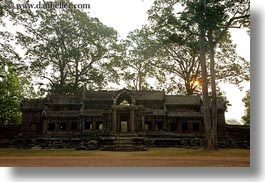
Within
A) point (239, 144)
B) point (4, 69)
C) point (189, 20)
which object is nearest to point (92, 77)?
point (4, 69)

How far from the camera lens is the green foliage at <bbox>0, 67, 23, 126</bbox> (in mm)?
9559

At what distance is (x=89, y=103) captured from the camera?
15039 millimetres

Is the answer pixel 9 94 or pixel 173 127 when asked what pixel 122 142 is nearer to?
pixel 173 127

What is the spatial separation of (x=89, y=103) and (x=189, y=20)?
6.83 metres

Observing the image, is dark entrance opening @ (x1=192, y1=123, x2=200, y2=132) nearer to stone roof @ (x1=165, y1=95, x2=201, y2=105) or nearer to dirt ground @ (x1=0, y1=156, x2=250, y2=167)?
stone roof @ (x1=165, y1=95, x2=201, y2=105)

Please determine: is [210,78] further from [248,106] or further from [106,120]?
[106,120]

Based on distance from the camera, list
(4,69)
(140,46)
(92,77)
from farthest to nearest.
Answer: (92,77)
(140,46)
(4,69)

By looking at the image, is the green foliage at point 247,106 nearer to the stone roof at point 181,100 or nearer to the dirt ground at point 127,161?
the dirt ground at point 127,161

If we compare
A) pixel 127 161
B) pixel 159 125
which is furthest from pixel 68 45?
pixel 159 125

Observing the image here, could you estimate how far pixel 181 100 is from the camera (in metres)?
15.7

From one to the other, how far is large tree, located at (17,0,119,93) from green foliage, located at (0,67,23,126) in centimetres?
70

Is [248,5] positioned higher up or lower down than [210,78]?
higher up

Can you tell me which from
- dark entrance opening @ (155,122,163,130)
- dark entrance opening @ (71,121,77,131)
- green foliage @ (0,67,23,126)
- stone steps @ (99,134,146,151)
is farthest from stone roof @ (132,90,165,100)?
green foliage @ (0,67,23,126)

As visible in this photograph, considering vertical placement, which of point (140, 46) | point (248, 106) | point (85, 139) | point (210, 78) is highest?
point (140, 46)
